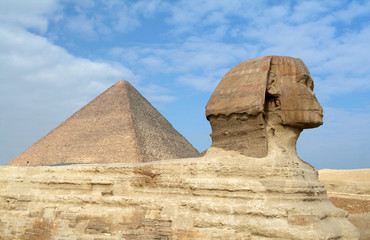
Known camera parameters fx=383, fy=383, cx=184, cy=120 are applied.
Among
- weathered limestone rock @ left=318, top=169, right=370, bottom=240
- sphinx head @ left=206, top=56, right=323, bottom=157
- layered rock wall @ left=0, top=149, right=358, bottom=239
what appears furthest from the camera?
weathered limestone rock @ left=318, top=169, right=370, bottom=240

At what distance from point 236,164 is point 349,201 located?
1289 centimetres

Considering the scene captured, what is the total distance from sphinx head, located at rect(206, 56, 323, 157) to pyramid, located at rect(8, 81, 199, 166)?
123 feet

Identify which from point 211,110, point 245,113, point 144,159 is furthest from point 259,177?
point 144,159

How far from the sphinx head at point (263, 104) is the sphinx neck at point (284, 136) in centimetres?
3

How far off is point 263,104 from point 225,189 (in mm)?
1466

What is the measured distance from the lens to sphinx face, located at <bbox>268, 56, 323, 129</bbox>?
20.8 feet

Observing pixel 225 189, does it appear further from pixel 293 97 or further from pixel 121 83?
pixel 121 83

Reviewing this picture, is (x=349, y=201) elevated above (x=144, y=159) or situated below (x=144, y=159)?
below

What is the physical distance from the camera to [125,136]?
157 feet

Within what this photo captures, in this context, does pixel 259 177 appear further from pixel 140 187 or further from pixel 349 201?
pixel 349 201

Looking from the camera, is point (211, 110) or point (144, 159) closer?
point (211, 110)

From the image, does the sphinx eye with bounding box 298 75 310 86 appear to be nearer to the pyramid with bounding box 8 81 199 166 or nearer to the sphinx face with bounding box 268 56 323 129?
the sphinx face with bounding box 268 56 323 129

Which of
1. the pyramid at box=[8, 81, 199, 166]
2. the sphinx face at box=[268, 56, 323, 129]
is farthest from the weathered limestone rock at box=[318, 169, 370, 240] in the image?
the pyramid at box=[8, 81, 199, 166]

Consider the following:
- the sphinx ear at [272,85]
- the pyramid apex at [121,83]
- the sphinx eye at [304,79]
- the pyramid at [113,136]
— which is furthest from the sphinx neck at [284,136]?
the pyramid apex at [121,83]
